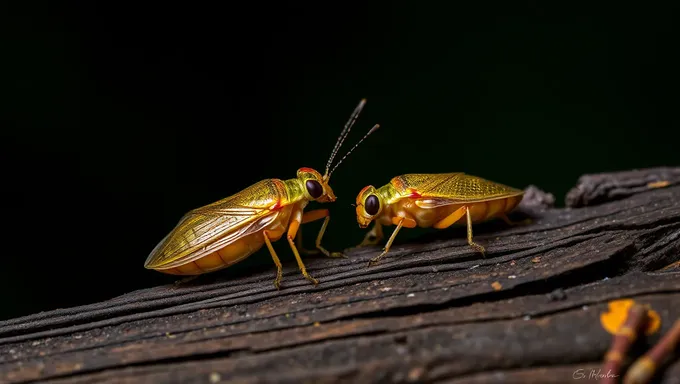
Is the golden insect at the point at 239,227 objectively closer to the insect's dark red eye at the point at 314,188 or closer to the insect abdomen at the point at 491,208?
the insect's dark red eye at the point at 314,188

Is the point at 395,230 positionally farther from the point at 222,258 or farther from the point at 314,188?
the point at 222,258

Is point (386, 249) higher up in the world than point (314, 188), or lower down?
lower down

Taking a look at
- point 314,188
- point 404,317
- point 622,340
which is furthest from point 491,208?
point 622,340

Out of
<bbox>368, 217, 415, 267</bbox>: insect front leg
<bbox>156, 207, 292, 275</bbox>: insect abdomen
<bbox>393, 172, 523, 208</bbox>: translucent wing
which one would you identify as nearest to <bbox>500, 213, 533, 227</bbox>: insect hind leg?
<bbox>393, 172, 523, 208</bbox>: translucent wing

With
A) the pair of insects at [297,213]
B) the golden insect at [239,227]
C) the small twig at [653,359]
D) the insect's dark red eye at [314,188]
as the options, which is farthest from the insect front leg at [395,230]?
the small twig at [653,359]

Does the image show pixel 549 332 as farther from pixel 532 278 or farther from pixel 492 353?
pixel 532 278

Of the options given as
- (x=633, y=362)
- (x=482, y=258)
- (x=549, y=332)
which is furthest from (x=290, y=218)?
(x=633, y=362)

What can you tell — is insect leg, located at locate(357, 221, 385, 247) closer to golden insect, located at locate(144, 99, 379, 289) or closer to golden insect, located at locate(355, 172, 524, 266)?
golden insect, located at locate(355, 172, 524, 266)
